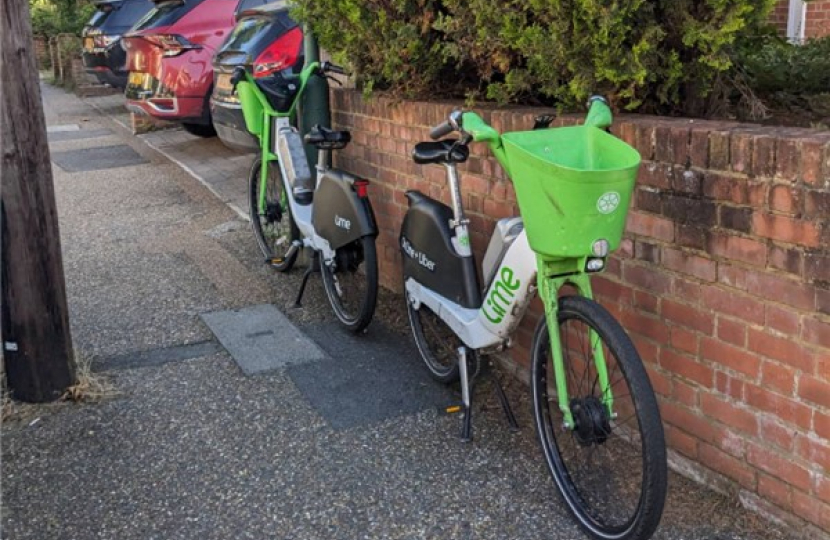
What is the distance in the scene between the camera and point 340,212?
4742 millimetres

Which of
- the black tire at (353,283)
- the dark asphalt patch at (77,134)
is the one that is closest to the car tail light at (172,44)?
the dark asphalt patch at (77,134)

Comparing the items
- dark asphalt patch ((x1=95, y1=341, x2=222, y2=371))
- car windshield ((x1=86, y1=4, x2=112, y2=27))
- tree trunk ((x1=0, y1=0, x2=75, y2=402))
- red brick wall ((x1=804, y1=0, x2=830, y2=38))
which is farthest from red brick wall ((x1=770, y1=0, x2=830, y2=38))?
car windshield ((x1=86, y1=4, x2=112, y2=27))

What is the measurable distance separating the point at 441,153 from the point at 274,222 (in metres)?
2.83

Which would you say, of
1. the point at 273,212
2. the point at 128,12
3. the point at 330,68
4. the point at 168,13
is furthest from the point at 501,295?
the point at 128,12

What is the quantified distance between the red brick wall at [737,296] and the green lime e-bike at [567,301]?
230 mm

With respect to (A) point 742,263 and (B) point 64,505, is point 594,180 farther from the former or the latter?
(B) point 64,505

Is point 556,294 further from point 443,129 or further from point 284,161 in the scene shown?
point 284,161

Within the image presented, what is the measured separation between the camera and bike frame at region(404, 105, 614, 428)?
2.99m

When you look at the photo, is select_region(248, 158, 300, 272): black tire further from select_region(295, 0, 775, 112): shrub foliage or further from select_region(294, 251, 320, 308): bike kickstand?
select_region(295, 0, 775, 112): shrub foliage

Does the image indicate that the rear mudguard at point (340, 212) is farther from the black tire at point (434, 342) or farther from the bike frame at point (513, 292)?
the bike frame at point (513, 292)

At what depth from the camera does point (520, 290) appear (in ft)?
10.9

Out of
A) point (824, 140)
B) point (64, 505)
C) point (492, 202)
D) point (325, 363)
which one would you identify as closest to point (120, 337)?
point (325, 363)

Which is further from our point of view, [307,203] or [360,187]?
[307,203]

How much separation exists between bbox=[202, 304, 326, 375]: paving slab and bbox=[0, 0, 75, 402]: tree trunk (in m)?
0.85
